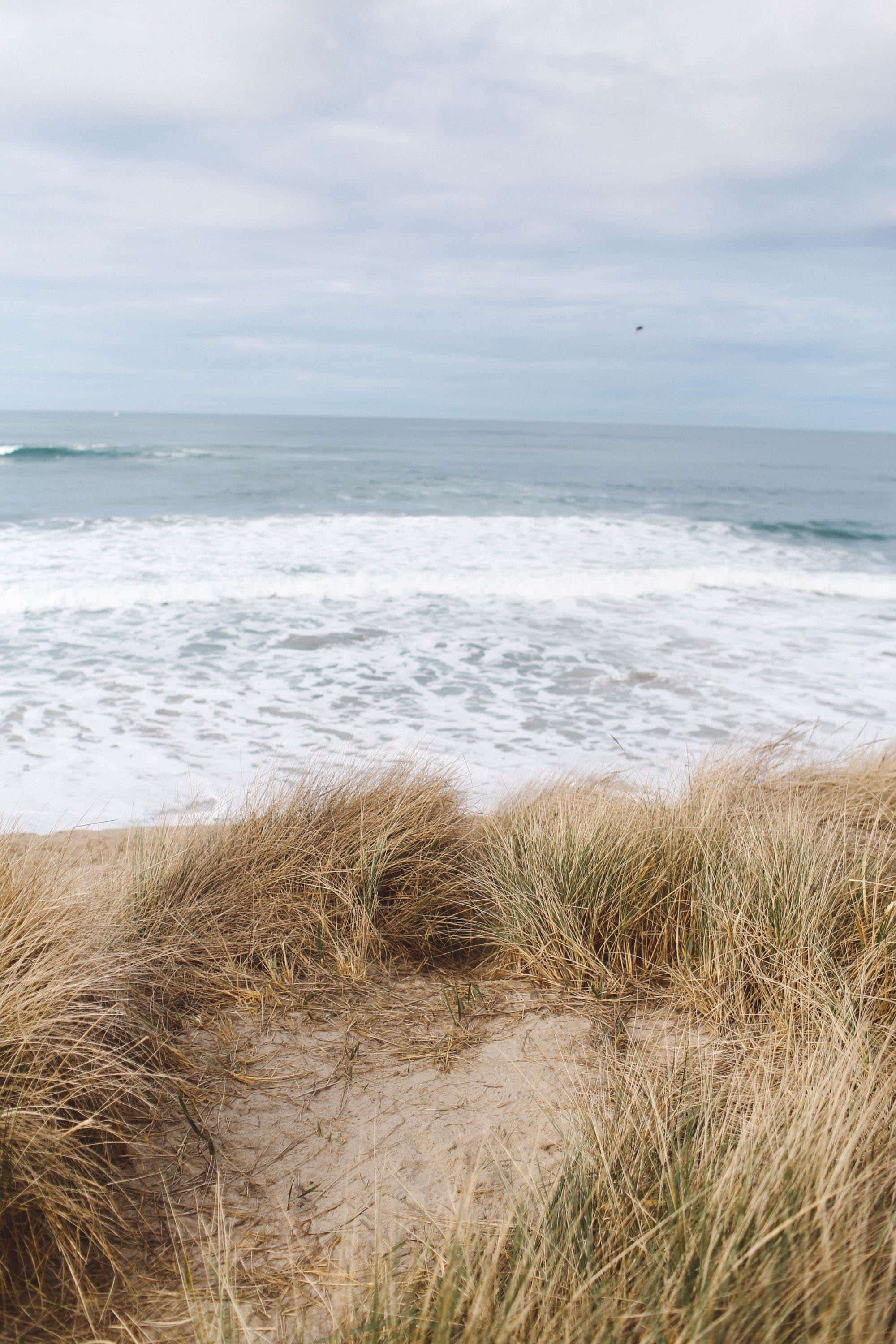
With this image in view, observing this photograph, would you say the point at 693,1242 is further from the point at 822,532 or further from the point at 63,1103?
the point at 822,532

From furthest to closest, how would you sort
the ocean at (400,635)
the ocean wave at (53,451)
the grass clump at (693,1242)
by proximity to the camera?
the ocean wave at (53,451)
the ocean at (400,635)
the grass clump at (693,1242)

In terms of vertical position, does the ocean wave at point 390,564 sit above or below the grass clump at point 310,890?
above

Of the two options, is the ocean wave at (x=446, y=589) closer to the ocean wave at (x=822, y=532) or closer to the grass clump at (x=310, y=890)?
the ocean wave at (x=822, y=532)

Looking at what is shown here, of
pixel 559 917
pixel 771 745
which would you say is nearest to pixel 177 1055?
pixel 559 917

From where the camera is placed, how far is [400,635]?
9719 mm

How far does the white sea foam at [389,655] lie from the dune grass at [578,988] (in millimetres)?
2258

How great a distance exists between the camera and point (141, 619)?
32.9ft

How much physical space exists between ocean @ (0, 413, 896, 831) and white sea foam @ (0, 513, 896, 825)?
38mm

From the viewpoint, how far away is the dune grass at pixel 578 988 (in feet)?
4.68

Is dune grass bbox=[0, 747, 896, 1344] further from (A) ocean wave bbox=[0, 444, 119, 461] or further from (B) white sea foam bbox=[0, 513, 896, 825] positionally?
(A) ocean wave bbox=[0, 444, 119, 461]

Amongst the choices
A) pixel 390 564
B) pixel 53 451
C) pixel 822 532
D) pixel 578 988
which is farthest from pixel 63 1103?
pixel 53 451

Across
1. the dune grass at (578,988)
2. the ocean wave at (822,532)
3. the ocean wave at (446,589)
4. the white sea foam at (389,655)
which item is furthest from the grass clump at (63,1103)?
the ocean wave at (822,532)

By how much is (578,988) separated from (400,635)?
7165mm

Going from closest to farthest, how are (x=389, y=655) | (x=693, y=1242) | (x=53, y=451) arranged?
(x=693, y=1242), (x=389, y=655), (x=53, y=451)
